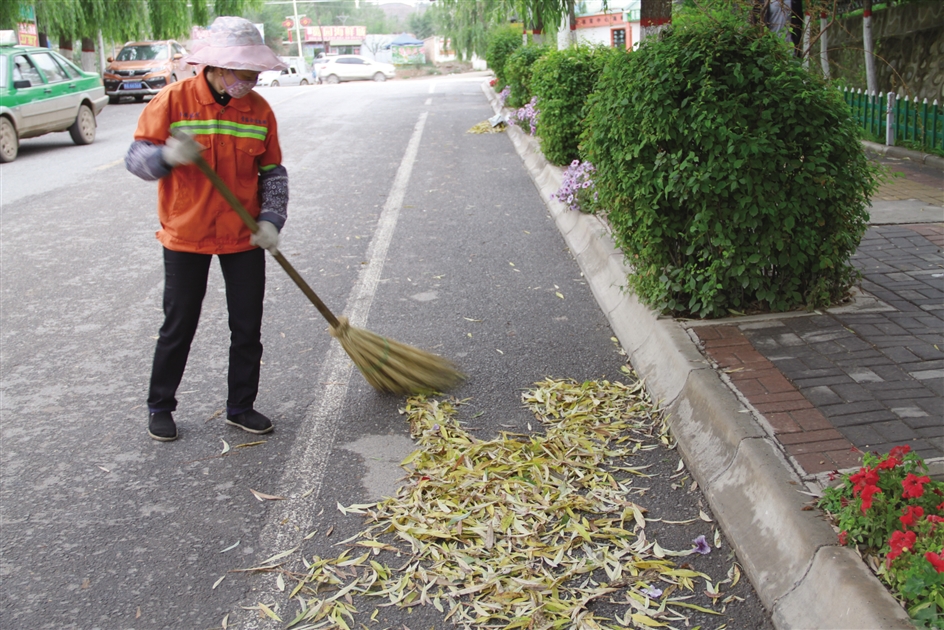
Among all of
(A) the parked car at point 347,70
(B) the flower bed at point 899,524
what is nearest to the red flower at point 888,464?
(B) the flower bed at point 899,524

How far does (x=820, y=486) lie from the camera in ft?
10.8

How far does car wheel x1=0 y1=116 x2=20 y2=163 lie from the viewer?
13867 mm

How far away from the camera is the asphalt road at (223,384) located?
10.9 feet

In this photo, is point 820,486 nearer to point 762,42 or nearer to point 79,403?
point 762,42

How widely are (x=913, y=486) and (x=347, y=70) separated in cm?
5298

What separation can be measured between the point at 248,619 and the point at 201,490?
998 millimetres

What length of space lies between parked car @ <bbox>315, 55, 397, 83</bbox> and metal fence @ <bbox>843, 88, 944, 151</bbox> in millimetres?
43181

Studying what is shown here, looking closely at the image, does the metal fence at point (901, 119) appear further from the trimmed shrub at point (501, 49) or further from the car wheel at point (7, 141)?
the car wheel at point (7, 141)

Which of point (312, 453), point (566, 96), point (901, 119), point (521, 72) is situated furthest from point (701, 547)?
point (521, 72)

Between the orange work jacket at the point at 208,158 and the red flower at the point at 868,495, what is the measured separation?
9.59ft

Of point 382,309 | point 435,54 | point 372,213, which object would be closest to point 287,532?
point 382,309

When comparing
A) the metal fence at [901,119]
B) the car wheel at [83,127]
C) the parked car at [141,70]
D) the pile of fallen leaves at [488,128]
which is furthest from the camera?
the parked car at [141,70]

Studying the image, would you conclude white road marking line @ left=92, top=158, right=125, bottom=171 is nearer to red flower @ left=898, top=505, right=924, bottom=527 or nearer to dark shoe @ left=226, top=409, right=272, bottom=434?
dark shoe @ left=226, top=409, right=272, bottom=434

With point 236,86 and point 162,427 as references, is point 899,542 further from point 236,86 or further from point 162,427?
point 162,427
